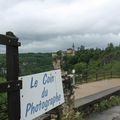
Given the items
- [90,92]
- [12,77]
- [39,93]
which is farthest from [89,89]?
[12,77]

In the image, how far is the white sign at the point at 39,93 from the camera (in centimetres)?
579

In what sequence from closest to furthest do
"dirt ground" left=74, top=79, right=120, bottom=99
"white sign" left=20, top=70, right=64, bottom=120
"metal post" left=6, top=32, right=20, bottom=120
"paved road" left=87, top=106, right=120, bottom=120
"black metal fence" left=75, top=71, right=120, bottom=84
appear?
"metal post" left=6, top=32, right=20, bottom=120
"white sign" left=20, top=70, right=64, bottom=120
"paved road" left=87, top=106, right=120, bottom=120
"dirt ground" left=74, top=79, right=120, bottom=99
"black metal fence" left=75, top=71, right=120, bottom=84

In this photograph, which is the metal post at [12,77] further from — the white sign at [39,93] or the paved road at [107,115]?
the paved road at [107,115]

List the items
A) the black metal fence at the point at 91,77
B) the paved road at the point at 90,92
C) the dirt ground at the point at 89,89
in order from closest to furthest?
1. the paved road at the point at 90,92
2. the dirt ground at the point at 89,89
3. the black metal fence at the point at 91,77

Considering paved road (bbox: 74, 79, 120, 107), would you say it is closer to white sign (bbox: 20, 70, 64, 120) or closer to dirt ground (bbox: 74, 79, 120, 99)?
dirt ground (bbox: 74, 79, 120, 99)

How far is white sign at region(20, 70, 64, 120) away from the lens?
19.0 ft

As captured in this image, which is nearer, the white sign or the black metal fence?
the white sign

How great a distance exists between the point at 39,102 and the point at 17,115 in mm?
827

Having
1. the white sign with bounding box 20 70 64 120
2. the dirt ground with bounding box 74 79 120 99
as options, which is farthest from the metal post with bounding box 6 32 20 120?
the dirt ground with bounding box 74 79 120 99

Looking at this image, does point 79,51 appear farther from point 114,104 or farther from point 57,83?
point 57,83

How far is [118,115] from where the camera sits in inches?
499

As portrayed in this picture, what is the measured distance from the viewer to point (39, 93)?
A: 6.31 metres

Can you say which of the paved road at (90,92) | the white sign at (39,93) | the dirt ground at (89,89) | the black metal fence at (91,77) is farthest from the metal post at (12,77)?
the black metal fence at (91,77)

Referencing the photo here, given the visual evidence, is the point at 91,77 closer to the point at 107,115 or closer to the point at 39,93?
the point at 107,115
